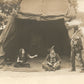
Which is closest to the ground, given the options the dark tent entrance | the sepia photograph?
the sepia photograph

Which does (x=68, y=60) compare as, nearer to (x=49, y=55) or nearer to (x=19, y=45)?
(x=49, y=55)

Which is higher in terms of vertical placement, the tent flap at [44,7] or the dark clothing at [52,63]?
the tent flap at [44,7]

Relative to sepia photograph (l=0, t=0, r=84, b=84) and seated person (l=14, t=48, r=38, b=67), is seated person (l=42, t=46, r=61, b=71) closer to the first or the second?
sepia photograph (l=0, t=0, r=84, b=84)

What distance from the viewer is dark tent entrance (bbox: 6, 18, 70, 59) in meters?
5.17

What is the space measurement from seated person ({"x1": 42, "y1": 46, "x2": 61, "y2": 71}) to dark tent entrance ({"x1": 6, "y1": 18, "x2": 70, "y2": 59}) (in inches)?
3.1

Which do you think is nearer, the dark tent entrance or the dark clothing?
the dark clothing

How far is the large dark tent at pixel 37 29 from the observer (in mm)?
5195

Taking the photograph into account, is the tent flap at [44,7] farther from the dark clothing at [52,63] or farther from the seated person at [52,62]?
the dark clothing at [52,63]

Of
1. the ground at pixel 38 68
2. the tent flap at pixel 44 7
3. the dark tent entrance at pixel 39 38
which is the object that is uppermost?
the tent flap at pixel 44 7

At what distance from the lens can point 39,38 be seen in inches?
207

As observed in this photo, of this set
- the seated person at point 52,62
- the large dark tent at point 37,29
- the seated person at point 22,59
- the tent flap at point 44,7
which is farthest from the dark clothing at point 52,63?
the tent flap at point 44,7

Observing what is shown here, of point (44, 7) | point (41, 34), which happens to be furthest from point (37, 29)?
point (44, 7)

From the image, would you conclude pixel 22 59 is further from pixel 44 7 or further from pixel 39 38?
pixel 44 7

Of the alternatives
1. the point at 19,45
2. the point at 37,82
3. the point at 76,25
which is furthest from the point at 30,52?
the point at 76,25
